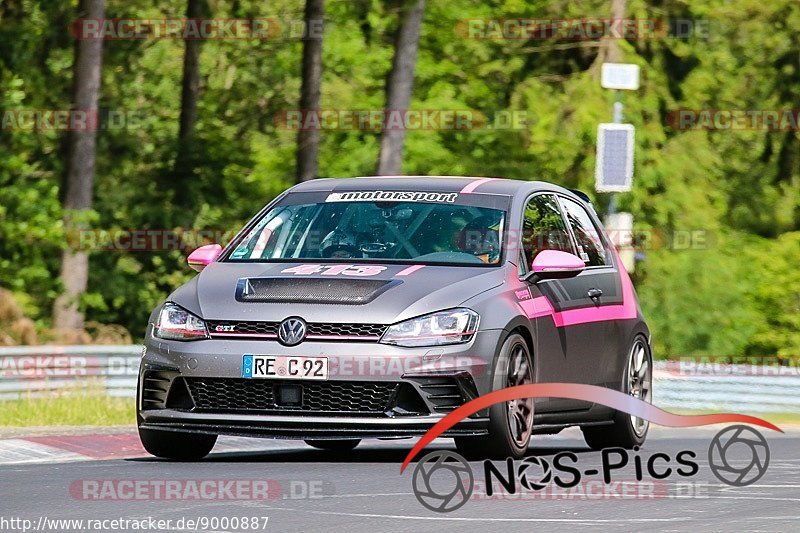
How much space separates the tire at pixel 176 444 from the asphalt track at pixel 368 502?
10 centimetres

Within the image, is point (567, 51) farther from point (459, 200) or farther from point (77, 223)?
point (459, 200)

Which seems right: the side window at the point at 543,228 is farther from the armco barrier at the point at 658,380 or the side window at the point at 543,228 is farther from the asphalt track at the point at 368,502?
the armco barrier at the point at 658,380

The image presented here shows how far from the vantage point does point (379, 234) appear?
35.7 ft

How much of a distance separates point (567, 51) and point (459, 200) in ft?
104

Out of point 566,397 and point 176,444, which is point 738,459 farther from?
point 176,444

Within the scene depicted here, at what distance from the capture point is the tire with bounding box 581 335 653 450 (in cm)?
1216

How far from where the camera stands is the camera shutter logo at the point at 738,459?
10.7 metres

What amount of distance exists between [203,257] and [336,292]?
148 centimetres

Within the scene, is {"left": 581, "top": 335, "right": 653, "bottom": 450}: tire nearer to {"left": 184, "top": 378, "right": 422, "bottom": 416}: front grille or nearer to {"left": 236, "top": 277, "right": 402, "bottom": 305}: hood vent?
{"left": 184, "top": 378, "right": 422, "bottom": 416}: front grille

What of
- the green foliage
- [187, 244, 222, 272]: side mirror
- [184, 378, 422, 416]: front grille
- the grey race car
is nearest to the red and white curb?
the grey race car

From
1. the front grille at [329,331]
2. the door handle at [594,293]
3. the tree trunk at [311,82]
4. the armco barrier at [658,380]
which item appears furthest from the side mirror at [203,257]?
the tree trunk at [311,82]

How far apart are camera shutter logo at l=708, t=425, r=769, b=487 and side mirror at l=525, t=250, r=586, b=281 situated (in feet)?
5.05

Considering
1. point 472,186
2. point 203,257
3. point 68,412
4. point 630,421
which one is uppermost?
point 472,186

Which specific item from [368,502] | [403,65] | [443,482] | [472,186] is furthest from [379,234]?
[403,65]
